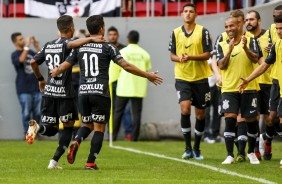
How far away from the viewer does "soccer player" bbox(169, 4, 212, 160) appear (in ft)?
51.8

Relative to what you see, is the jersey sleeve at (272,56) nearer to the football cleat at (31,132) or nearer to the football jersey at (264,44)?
the football jersey at (264,44)

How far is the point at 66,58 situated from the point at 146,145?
722 centimetres

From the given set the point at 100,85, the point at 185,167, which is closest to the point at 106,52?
the point at 100,85

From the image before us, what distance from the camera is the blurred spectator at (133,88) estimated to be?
22.0 meters

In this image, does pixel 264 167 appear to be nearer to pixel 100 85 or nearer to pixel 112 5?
pixel 100 85

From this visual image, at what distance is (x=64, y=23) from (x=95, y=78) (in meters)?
0.92

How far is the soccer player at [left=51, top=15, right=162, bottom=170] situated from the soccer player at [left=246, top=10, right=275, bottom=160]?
10.7 ft

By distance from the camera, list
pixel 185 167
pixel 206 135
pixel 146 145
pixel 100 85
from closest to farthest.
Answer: pixel 100 85, pixel 185 167, pixel 146 145, pixel 206 135

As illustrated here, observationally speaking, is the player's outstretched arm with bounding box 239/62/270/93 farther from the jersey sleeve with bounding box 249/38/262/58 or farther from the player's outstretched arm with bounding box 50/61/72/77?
the player's outstretched arm with bounding box 50/61/72/77

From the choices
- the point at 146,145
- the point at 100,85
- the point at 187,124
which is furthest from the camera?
the point at 146,145

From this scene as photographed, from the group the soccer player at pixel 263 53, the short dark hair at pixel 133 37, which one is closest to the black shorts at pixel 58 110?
the soccer player at pixel 263 53

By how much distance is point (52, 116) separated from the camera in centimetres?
1335

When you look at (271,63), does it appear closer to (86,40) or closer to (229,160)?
(229,160)

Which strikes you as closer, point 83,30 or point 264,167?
point 264,167
